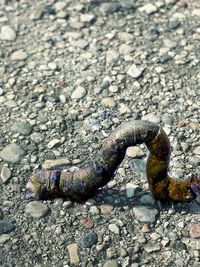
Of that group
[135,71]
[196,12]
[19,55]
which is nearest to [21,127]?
[19,55]

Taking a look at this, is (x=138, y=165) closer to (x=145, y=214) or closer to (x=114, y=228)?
(x=145, y=214)

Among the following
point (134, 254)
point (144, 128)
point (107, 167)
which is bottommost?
point (134, 254)

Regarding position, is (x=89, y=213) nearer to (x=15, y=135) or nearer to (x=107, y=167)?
(x=107, y=167)

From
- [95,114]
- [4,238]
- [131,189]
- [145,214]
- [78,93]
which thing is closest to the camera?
[4,238]

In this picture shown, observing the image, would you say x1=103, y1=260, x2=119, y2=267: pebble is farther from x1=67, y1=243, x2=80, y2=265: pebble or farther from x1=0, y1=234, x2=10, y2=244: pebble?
x1=0, y1=234, x2=10, y2=244: pebble

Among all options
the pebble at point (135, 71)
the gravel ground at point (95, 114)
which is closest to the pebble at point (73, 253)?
the gravel ground at point (95, 114)

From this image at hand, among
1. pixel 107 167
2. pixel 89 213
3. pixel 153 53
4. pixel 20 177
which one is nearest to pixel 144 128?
pixel 107 167
